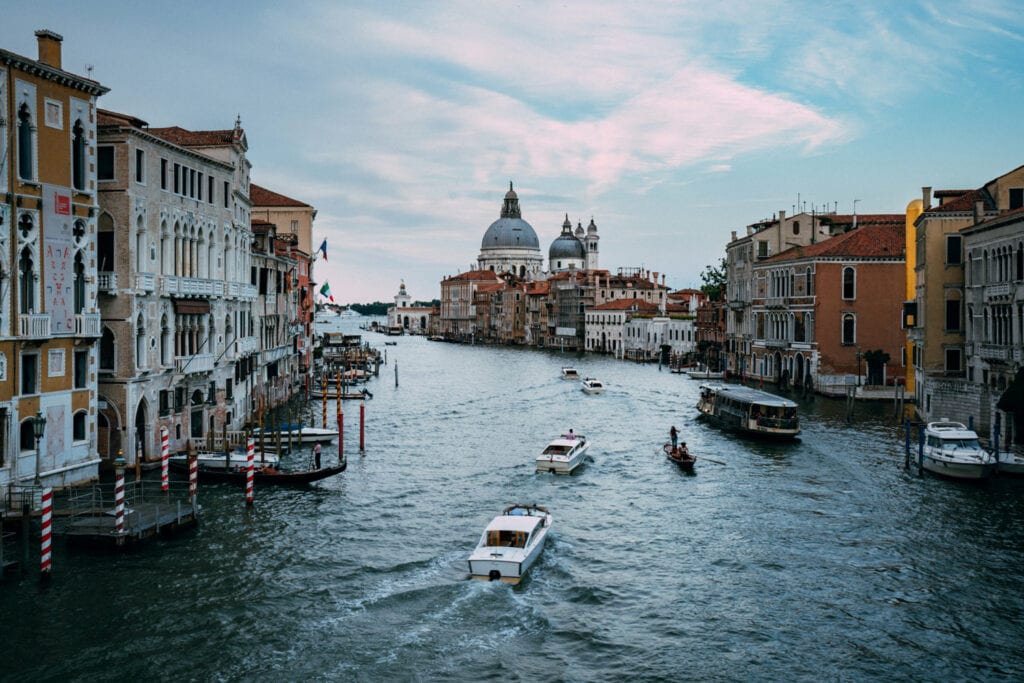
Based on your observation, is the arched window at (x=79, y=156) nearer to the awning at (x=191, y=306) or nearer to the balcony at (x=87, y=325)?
the balcony at (x=87, y=325)

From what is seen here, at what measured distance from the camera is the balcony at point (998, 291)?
30656 millimetres

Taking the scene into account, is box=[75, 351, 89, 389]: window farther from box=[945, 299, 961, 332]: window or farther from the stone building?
box=[945, 299, 961, 332]: window

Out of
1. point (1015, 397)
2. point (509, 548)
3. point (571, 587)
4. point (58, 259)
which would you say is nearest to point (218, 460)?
point (58, 259)

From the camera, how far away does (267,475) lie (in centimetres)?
2769

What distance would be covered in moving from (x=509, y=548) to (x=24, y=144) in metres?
14.6

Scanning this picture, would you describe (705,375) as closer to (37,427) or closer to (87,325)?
(87,325)

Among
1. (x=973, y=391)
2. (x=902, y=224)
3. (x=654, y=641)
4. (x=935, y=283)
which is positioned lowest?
(x=654, y=641)

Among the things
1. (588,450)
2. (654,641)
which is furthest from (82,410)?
(588,450)

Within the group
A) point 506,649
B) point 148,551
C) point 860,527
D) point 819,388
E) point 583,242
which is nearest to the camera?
point 506,649

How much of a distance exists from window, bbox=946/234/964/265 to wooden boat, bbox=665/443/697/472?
563 inches

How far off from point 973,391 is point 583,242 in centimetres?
15426

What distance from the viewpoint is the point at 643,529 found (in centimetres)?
2391

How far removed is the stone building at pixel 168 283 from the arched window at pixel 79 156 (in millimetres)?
1934

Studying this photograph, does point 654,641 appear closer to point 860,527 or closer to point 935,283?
point 860,527
